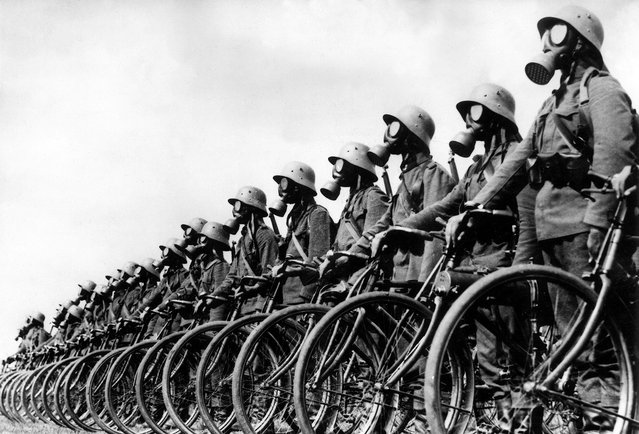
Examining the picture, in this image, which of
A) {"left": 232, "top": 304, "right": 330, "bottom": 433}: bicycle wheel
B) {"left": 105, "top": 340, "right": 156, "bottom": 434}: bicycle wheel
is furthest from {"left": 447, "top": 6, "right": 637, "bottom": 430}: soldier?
{"left": 105, "top": 340, "right": 156, "bottom": 434}: bicycle wheel

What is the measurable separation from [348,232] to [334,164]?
1.05 meters

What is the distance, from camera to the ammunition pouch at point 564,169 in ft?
13.6

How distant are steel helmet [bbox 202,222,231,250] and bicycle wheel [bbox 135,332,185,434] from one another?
7.97ft

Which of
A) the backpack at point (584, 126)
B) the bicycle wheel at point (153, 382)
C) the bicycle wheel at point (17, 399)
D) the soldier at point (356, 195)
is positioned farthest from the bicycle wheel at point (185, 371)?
the bicycle wheel at point (17, 399)

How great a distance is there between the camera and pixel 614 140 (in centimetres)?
398

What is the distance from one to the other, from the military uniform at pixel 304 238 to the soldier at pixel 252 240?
0.87 ft

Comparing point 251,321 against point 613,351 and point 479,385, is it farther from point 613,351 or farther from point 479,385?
point 613,351

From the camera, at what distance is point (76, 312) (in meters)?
18.2

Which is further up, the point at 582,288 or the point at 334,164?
the point at 334,164

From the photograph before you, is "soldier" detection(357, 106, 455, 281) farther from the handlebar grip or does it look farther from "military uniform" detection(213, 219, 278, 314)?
the handlebar grip

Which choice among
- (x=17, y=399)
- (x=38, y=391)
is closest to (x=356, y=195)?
(x=38, y=391)

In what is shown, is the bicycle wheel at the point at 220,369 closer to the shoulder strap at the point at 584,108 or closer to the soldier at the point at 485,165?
the soldier at the point at 485,165

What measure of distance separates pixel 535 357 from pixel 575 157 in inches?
42.2

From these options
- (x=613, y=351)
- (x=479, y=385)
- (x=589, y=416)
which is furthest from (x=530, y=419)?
(x=479, y=385)
